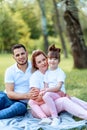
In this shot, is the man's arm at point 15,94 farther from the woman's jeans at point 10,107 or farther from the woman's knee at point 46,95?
the woman's knee at point 46,95

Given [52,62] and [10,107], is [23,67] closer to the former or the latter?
[52,62]

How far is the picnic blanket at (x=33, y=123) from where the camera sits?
5.15 m

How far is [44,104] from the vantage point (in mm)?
5566

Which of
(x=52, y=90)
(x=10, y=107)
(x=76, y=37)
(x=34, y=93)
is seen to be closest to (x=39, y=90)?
(x=34, y=93)

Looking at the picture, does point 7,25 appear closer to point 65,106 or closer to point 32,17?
point 32,17

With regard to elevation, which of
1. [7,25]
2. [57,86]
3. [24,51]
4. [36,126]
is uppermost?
[7,25]

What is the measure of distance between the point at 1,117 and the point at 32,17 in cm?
3508

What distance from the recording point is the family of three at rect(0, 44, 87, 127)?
17.9ft

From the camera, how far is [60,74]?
562 cm

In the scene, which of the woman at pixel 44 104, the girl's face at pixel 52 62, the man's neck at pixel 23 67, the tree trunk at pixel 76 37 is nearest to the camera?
the woman at pixel 44 104

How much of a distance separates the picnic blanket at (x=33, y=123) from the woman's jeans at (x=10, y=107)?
83mm

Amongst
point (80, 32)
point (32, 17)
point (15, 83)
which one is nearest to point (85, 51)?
point (80, 32)

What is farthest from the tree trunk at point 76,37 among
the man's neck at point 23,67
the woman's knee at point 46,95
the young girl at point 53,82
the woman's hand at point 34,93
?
the woman's knee at point 46,95

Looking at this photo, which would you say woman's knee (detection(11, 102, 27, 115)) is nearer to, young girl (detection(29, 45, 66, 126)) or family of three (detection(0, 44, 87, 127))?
family of three (detection(0, 44, 87, 127))
